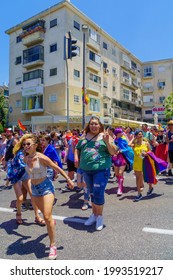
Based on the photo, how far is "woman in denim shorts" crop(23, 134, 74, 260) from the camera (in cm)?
325

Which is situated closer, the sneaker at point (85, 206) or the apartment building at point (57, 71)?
the sneaker at point (85, 206)

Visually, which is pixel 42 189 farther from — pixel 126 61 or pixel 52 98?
pixel 126 61

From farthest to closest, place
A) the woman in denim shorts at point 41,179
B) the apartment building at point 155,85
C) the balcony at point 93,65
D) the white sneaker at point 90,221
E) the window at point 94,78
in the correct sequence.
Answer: the apartment building at point 155,85, the window at point 94,78, the balcony at point 93,65, the white sneaker at point 90,221, the woman in denim shorts at point 41,179

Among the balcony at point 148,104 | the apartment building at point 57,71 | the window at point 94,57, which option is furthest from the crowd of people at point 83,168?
the balcony at point 148,104

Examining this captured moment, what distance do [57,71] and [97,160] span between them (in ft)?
96.1

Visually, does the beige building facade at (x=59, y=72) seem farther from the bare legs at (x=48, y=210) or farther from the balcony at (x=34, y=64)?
the bare legs at (x=48, y=210)

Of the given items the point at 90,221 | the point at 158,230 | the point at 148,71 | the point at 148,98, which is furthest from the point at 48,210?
the point at 148,71

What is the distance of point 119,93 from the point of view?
43250 mm

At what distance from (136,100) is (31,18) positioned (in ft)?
83.1

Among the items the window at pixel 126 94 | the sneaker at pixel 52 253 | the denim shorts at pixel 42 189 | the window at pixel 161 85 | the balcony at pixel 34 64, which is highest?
the window at pixel 161 85

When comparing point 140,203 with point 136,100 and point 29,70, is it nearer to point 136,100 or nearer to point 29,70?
point 29,70

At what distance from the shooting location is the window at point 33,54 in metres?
32.9

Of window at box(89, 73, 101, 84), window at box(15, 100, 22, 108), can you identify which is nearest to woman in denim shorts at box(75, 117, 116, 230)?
window at box(89, 73, 101, 84)

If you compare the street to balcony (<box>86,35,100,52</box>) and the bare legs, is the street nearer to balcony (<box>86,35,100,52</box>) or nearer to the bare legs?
the bare legs
